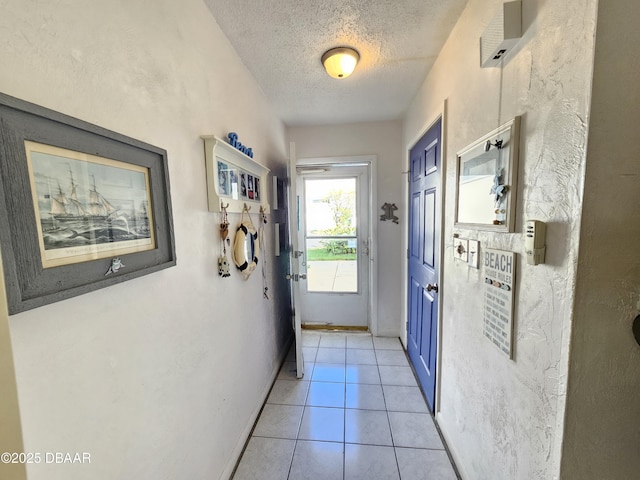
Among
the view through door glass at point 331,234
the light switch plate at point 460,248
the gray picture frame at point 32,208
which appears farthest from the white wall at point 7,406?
the view through door glass at point 331,234

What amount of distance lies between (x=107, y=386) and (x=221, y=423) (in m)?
0.83

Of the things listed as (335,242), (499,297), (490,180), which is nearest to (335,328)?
(335,242)

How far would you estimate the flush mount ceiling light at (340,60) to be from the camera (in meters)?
1.55

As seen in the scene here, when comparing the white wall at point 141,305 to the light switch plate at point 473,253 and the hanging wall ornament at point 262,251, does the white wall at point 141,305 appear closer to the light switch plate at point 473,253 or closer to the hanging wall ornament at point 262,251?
the hanging wall ornament at point 262,251

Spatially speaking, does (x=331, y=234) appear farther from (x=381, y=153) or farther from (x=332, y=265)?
(x=381, y=153)

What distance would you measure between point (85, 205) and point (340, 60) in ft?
4.94

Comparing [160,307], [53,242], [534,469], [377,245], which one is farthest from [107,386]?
[377,245]

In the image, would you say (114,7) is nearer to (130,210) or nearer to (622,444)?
(130,210)

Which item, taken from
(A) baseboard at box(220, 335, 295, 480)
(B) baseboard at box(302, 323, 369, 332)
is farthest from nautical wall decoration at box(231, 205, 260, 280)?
(B) baseboard at box(302, 323, 369, 332)

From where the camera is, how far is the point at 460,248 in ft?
4.50

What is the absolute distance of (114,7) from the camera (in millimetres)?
745

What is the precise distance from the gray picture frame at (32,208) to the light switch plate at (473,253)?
1.32 metres

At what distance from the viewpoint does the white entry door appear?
302 cm

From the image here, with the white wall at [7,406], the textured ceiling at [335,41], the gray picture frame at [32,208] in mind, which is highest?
the textured ceiling at [335,41]
